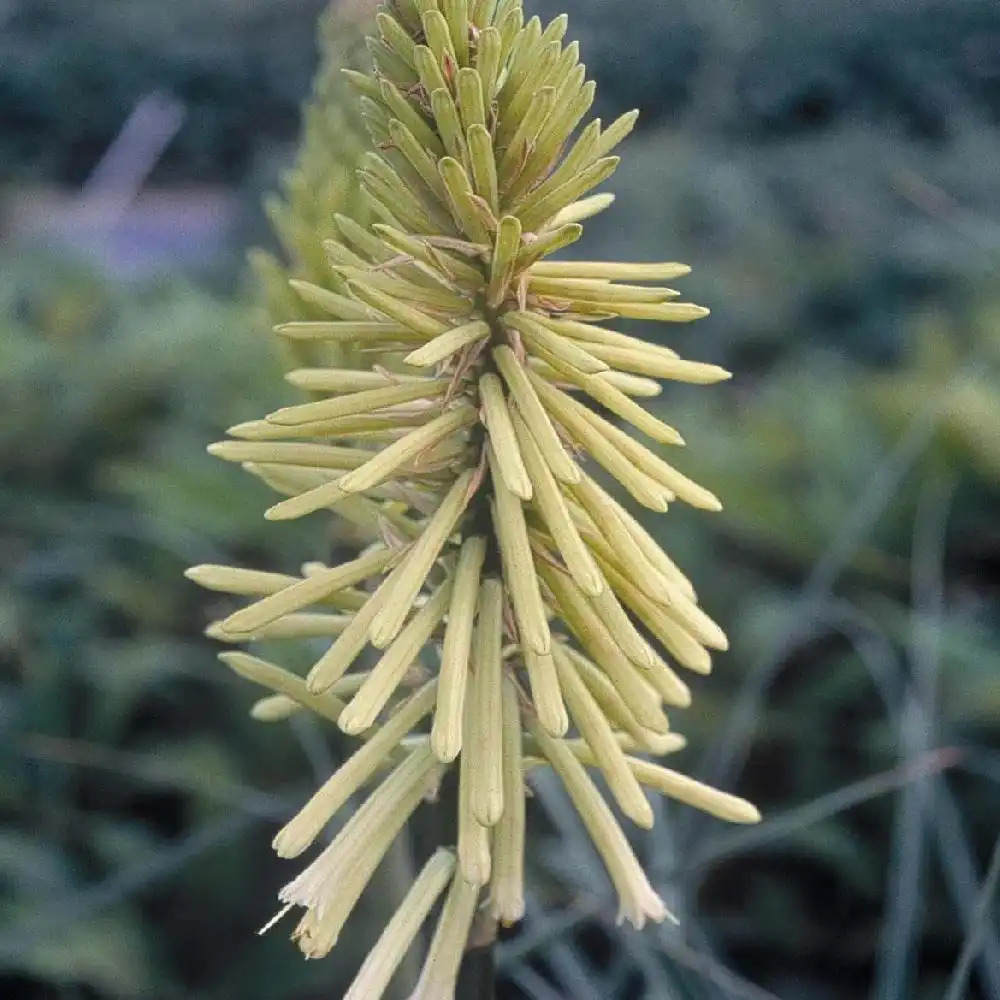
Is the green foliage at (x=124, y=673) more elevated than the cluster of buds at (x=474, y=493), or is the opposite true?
the cluster of buds at (x=474, y=493)

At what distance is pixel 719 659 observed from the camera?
9.84 ft

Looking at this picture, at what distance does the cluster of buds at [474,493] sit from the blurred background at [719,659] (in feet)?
1.18

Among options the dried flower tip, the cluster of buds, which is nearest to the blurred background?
the cluster of buds

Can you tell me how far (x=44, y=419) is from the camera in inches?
147

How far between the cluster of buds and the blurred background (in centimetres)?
36

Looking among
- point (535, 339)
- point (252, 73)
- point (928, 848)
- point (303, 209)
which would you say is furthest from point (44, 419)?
point (252, 73)

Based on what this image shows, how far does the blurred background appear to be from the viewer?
1871 millimetres

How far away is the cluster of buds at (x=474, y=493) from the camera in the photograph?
0.78m

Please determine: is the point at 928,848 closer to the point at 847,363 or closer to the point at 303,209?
the point at 303,209

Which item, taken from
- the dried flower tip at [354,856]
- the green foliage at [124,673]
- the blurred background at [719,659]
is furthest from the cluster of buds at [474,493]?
the green foliage at [124,673]

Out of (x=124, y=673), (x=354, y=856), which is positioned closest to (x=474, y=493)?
(x=354, y=856)

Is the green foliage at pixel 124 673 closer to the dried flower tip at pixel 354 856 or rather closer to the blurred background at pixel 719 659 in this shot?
the blurred background at pixel 719 659

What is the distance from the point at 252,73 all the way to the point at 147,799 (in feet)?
44.9

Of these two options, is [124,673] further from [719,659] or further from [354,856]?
[354,856]
